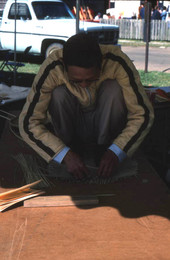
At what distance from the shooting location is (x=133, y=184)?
232cm

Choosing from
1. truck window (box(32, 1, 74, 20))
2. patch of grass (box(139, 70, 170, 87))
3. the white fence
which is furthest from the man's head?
the white fence

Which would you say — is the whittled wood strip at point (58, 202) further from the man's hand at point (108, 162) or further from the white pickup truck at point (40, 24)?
the white pickup truck at point (40, 24)

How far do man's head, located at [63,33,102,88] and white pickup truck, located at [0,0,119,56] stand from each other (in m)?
7.86

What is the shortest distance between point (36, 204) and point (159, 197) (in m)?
0.69

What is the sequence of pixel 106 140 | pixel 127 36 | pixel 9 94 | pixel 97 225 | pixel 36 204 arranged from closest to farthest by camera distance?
1. pixel 97 225
2. pixel 36 204
3. pixel 106 140
4. pixel 9 94
5. pixel 127 36

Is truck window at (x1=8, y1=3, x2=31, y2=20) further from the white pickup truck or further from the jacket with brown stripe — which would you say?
the jacket with brown stripe

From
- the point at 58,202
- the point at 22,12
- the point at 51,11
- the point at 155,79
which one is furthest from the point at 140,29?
the point at 58,202

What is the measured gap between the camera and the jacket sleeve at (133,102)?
7.54 ft

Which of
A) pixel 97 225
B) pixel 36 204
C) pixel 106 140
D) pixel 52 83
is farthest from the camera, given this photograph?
pixel 106 140

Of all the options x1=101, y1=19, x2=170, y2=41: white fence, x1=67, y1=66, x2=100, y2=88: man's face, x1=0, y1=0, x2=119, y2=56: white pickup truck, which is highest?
x1=101, y1=19, x2=170, y2=41: white fence

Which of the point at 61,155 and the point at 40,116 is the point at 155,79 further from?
the point at 61,155

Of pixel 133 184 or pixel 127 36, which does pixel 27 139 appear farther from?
pixel 127 36

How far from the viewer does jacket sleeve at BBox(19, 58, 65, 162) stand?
2240 millimetres

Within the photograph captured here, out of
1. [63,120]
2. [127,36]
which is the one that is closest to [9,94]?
[63,120]
